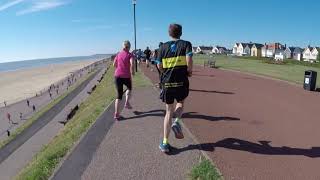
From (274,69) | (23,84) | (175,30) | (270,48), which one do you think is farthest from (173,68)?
(270,48)

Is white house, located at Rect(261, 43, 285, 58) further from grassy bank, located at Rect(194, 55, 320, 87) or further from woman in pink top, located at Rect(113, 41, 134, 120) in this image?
woman in pink top, located at Rect(113, 41, 134, 120)

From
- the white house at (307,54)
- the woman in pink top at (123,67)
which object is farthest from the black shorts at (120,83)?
the white house at (307,54)

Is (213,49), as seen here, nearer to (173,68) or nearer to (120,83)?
(120,83)

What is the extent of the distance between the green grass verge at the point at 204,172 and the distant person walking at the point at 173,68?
97 cm

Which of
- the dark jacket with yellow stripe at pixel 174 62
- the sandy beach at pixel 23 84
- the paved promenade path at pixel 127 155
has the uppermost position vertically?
the dark jacket with yellow stripe at pixel 174 62

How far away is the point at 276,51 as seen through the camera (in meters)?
141

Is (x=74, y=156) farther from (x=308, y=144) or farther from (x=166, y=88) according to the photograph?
(x=308, y=144)

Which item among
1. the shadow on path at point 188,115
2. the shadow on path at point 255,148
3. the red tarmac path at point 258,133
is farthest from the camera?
the shadow on path at point 188,115

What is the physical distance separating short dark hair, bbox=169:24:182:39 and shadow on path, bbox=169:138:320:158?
185cm

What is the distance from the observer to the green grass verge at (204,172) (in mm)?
5699

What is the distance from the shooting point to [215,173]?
19.0 feet

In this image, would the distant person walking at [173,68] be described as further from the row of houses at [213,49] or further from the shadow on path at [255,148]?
the row of houses at [213,49]

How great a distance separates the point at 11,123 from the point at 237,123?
19.5 meters

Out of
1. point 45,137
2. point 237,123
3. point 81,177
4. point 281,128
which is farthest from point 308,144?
point 45,137
